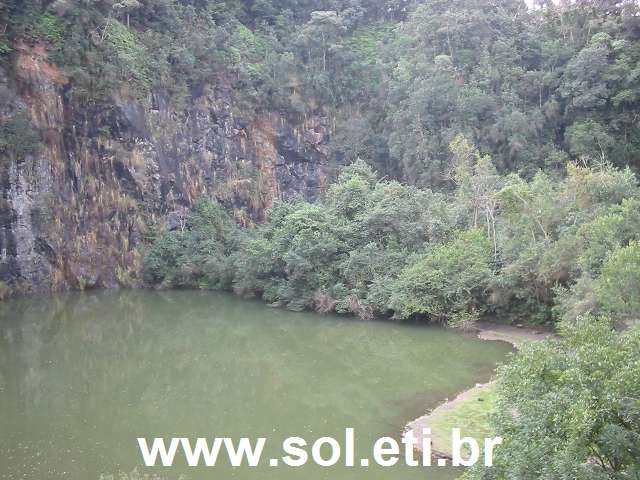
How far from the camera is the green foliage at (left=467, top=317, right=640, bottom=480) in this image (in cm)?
566

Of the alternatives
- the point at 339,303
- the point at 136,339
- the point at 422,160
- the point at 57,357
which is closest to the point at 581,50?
the point at 422,160

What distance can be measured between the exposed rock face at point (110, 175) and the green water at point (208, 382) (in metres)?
6.05

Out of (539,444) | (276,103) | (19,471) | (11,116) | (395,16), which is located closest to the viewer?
(539,444)

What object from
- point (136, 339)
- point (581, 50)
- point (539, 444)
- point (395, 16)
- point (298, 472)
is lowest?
point (136, 339)

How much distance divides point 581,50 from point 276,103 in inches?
642

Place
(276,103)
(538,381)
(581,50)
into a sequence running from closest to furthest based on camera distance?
(538,381) < (581,50) < (276,103)

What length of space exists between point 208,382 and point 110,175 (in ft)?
62.7

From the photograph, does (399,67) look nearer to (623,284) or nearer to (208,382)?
(623,284)

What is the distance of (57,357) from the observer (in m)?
16.8

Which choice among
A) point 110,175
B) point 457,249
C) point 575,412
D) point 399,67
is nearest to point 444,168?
point 399,67

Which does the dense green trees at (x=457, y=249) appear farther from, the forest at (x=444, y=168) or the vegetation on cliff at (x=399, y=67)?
the vegetation on cliff at (x=399, y=67)

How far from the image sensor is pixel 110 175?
31062 mm

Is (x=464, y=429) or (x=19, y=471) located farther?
(x=464, y=429)

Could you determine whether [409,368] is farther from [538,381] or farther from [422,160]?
[422,160]
